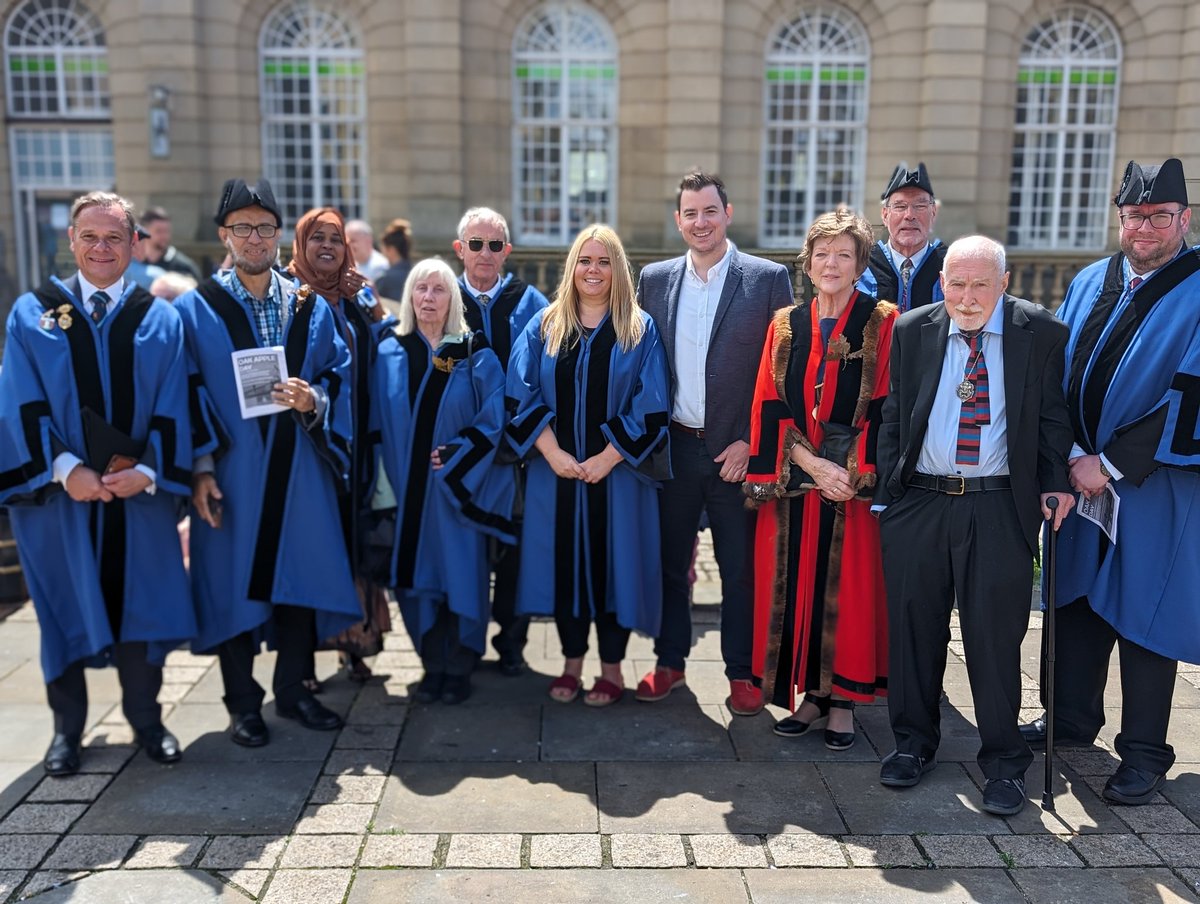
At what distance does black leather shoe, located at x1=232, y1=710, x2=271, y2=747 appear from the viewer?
446 centimetres

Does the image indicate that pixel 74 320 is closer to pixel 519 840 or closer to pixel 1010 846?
pixel 519 840

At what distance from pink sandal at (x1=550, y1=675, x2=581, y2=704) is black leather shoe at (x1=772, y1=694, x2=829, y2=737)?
3.11 feet

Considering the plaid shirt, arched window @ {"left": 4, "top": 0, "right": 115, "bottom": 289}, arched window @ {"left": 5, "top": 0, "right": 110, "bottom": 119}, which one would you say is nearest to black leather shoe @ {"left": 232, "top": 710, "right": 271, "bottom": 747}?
the plaid shirt

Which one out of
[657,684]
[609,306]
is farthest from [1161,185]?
[657,684]

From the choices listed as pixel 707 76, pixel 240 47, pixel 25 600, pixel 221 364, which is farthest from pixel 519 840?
pixel 240 47

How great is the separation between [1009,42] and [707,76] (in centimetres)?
466

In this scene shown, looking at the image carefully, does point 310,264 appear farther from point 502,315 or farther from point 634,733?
point 634,733

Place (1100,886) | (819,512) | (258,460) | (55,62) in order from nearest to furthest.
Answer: (1100,886)
(819,512)
(258,460)
(55,62)

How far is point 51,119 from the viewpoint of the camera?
1605cm

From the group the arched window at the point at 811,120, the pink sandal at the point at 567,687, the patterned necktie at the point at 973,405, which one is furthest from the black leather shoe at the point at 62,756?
the arched window at the point at 811,120

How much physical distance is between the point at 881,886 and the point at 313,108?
15.4m

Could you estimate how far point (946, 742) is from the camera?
175 inches

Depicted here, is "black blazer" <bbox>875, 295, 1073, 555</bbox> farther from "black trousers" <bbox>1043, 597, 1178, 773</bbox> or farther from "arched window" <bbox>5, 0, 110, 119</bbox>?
"arched window" <bbox>5, 0, 110, 119</bbox>

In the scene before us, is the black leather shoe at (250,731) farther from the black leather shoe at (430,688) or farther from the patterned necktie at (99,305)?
the patterned necktie at (99,305)
